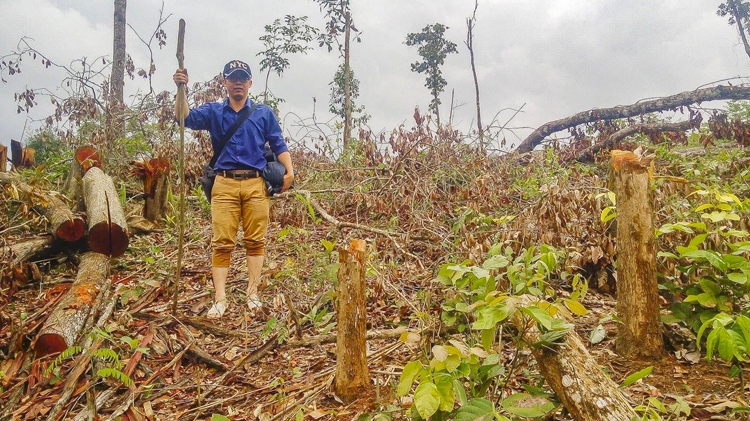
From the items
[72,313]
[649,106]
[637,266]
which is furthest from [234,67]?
[649,106]

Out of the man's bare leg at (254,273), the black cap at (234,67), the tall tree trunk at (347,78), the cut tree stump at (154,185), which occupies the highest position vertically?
the tall tree trunk at (347,78)

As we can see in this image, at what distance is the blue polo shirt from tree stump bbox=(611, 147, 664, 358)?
9.16ft

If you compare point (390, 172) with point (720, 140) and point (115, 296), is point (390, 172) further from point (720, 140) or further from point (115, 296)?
point (720, 140)

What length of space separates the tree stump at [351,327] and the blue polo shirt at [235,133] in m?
1.86

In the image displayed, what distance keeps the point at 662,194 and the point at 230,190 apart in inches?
140

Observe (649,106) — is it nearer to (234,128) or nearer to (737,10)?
(234,128)

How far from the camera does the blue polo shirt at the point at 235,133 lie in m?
4.04

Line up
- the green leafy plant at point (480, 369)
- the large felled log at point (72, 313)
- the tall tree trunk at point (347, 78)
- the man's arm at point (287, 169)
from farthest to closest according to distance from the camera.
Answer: the tall tree trunk at point (347, 78), the man's arm at point (287, 169), the large felled log at point (72, 313), the green leafy plant at point (480, 369)

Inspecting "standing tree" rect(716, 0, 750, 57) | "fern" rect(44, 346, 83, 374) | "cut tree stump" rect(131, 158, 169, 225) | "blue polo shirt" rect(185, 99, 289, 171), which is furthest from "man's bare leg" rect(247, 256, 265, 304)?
"standing tree" rect(716, 0, 750, 57)

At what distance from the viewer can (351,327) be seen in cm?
254

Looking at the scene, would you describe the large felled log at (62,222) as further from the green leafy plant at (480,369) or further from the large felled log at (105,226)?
the green leafy plant at (480,369)

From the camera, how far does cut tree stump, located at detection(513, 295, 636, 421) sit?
71.6 inches

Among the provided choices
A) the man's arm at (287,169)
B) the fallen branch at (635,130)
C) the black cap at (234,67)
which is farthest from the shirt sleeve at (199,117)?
the fallen branch at (635,130)

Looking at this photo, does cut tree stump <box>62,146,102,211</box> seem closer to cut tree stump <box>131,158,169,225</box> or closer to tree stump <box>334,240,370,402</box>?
cut tree stump <box>131,158,169,225</box>
